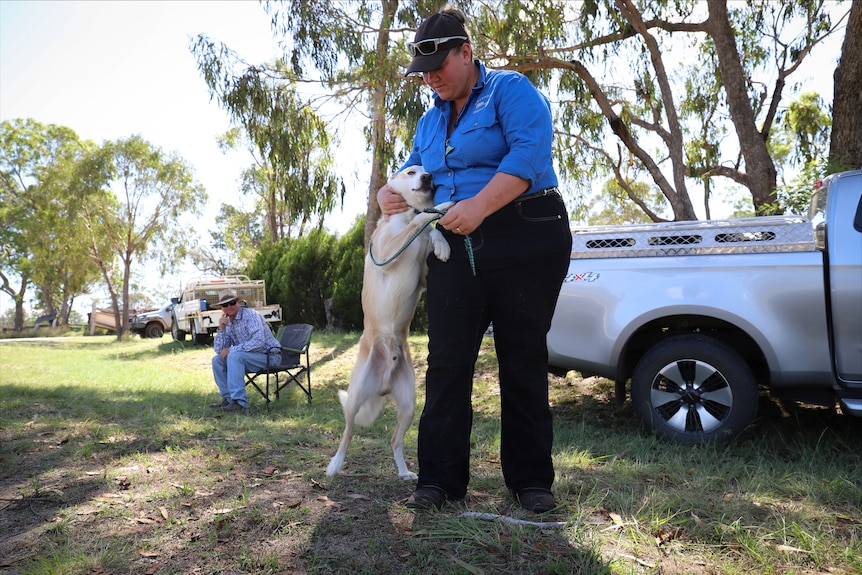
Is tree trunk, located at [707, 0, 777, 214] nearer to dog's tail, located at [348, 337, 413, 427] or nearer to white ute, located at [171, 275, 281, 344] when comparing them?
dog's tail, located at [348, 337, 413, 427]

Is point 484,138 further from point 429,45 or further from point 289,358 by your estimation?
point 289,358

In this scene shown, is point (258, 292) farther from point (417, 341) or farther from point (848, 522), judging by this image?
point (848, 522)

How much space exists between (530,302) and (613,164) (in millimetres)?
12389

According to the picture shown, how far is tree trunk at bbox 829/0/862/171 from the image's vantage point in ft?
24.6

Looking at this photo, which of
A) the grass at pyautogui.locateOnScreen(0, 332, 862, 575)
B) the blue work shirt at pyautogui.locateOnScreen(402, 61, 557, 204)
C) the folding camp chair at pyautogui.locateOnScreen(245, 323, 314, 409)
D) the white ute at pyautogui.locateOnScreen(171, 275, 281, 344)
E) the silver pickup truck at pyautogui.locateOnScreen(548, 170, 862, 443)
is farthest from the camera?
the white ute at pyautogui.locateOnScreen(171, 275, 281, 344)

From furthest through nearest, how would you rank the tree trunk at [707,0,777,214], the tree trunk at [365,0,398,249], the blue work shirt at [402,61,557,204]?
the tree trunk at [365,0,398,249] < the tree trunk at [707,0,777,214] < the blue work shirt at [402,61,557,204]

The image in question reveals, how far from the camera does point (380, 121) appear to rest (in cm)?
1151

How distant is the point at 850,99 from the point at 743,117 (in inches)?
61.9

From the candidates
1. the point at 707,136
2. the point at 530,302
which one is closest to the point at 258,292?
the point at 707,136

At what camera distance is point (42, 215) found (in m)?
27.8

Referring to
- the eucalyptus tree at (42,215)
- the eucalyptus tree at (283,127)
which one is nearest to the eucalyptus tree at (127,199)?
the eucalyptus tree at (42,215)

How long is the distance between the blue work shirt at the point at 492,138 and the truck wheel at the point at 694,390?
2231 mm

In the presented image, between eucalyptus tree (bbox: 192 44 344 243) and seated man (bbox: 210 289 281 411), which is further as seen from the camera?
eucalyptus tree (bbox: 192 44 344 243)

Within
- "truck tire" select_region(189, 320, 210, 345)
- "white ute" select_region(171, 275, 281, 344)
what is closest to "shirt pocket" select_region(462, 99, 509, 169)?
"white ute" select_region(171, 275, 281, 344)
